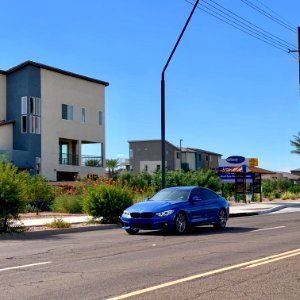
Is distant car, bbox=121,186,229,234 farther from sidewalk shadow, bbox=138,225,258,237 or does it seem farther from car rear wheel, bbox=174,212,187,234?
sidewalk shadow, bbox=138,225,258,237

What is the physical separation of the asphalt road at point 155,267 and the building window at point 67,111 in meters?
33.6

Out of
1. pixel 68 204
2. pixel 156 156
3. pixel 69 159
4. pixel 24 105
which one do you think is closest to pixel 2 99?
pixel 24 105

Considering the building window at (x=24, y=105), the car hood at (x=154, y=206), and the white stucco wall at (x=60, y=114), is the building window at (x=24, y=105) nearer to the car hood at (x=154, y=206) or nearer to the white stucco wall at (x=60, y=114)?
the white stucco wall at (x=60, y=114)

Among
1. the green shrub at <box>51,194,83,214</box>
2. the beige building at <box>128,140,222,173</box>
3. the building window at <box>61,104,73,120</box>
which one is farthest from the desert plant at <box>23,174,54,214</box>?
the beige building at <box>128,140,222,173</box>

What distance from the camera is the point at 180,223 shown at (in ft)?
59.3

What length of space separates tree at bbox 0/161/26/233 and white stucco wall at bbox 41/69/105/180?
2901cm

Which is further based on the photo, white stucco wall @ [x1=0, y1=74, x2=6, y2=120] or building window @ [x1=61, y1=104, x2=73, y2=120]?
building window @ [x1=61, y1=104, x2=73, y2=120]

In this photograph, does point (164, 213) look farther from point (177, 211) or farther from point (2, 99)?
point (2, 99)

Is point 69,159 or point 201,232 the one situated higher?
point 69,159

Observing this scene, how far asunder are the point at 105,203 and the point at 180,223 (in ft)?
17.0

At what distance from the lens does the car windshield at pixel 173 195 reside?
741 inches

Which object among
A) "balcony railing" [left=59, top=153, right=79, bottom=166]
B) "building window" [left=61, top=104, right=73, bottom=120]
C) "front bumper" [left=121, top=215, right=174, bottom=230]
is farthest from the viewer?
"balcony railing" [left=59, top=153, right=79, bottom=166]

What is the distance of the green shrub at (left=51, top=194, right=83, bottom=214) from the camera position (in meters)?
29.9

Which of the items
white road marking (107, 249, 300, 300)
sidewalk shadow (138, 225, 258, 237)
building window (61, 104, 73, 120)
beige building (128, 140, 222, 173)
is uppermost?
building window (61, 104, 73, 120)
